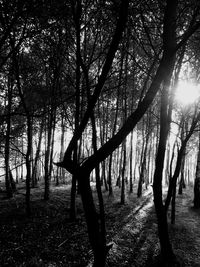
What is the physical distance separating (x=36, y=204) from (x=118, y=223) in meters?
4.23

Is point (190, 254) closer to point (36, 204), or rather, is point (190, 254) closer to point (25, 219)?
point (25, 219)

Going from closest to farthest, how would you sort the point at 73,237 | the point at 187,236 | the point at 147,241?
1. the point at 73,237
2. the point at 147,241
3. the point at 187,236

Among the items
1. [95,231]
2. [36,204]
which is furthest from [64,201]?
[95,231]

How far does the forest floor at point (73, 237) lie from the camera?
5.72 metres

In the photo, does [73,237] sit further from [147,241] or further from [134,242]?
[147,241]

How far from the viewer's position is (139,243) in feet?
23.4

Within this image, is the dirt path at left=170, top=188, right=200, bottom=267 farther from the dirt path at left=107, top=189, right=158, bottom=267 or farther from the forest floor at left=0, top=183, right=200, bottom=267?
the dirt path at left=107, top=189, right=158, bottom=267

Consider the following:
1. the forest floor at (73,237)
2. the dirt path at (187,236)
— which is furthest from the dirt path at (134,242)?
the dirt path at (187,236)

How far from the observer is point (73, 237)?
708 centimetres

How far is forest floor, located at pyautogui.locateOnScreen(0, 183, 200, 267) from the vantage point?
5.72 m

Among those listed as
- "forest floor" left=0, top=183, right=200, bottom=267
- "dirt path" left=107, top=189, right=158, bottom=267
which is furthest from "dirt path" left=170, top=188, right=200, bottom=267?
"dirt path" left=107, top=189, right=158, bottom=267

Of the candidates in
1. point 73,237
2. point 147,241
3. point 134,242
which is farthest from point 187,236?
point 73,237

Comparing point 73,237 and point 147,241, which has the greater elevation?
point 73,237

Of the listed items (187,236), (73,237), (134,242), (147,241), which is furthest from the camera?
(187,236)
